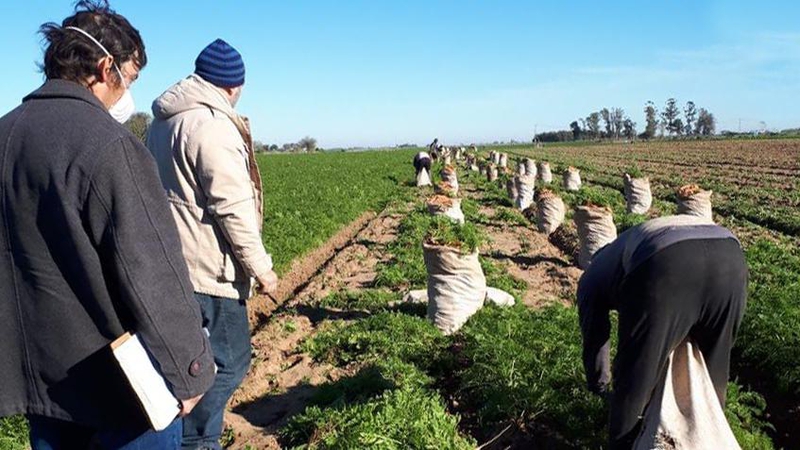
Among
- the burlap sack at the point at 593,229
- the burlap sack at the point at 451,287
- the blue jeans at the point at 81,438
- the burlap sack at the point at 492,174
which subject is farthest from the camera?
the burlap sack at the point at 492,174

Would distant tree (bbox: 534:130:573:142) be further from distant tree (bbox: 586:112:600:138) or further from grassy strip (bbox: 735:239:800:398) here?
grassy strip (bbox: 735:239:800:398)

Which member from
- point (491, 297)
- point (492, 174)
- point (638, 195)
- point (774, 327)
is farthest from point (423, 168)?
point (774, 327)

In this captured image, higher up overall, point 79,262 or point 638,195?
point 79,262

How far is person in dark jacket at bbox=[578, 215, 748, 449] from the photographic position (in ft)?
9.94

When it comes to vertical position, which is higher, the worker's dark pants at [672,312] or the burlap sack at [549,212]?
the worker's dark pants at [672,312]

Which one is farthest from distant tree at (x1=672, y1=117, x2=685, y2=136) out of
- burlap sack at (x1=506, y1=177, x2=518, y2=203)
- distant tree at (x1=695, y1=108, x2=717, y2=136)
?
burlap sack at (x1=506, y1=177, x2=518, y2=203)

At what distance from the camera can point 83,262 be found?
1.95 meters

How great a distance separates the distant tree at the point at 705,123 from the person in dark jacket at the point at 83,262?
487 ft

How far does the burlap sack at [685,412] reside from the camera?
3.07 meters

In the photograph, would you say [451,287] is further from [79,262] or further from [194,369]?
[79,262]

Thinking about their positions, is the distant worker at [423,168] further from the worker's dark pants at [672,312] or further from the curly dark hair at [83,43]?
the curly dark hair at [83,43]

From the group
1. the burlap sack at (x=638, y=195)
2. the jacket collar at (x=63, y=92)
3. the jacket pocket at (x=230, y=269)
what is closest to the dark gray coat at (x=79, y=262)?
the jacket collar at (x=63, y=92)

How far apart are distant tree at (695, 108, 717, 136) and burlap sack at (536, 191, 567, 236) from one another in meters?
136

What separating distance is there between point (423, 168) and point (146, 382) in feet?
79.7
